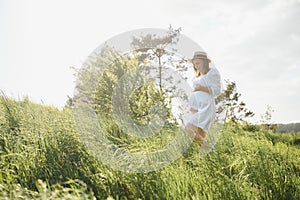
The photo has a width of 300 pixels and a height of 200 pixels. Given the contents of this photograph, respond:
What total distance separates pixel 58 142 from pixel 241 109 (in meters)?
10.3

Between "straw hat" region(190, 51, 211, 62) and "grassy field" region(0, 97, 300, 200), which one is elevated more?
"straw hat" region(190, 51, 211, 62)

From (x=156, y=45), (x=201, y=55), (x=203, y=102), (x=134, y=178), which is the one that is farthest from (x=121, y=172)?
(x=156, y=45)

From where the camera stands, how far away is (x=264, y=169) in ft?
7.59

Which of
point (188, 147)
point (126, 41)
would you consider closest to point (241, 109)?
point (126, 41)

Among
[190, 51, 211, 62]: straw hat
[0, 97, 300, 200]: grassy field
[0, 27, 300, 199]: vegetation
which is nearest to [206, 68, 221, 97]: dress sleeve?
[190, 51, 211, 62]: straw hat

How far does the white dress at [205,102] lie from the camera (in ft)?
14.4

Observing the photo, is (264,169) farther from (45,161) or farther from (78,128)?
(78,128)

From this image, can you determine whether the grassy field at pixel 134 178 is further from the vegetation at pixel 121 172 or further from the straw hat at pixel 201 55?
the straw hat at pixel 201 55

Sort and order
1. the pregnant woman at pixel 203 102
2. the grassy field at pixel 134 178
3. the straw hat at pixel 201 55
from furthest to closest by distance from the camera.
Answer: the straw hat at pixel 201 55 → the pregnant woman at pixel 203 102 → the grassy field at pixel 134 178

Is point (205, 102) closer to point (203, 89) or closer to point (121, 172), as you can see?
point (203, 89)

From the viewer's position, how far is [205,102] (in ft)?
14.5

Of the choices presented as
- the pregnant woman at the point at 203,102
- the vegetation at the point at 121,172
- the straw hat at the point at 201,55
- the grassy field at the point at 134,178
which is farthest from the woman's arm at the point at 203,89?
the grassy field at the point at 134,178

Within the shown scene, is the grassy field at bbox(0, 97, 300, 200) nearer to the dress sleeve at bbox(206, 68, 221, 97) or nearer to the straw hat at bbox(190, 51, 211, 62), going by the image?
the dress sleeve at bbox(206, 68, 221, 97)

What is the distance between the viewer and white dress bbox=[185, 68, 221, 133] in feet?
14.4
